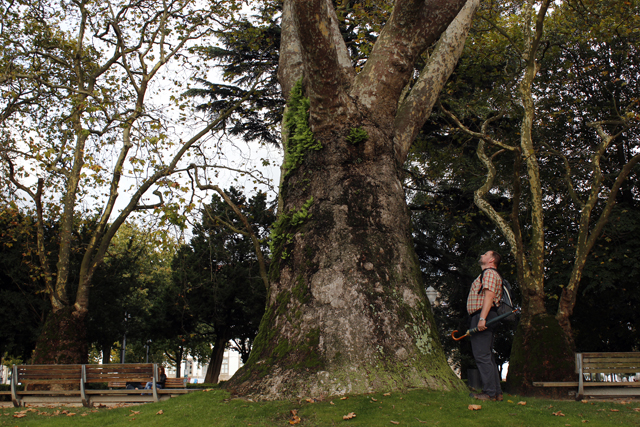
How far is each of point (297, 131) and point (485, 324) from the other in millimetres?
3447

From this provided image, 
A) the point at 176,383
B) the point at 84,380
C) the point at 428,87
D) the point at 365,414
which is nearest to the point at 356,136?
the point at 428,87

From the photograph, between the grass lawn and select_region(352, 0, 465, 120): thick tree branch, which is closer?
the grass lawn

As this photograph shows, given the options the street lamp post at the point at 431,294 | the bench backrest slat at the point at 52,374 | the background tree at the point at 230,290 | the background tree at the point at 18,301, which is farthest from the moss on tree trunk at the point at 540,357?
the background tree at the point at 18,301

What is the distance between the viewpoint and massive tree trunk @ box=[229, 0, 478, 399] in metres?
4.96

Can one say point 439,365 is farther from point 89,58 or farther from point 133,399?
point 89,58

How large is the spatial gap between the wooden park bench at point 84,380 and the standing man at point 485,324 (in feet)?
18.7

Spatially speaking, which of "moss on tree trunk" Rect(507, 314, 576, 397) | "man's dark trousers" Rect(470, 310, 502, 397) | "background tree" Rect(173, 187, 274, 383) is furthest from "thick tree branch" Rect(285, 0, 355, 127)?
"background tree" Rect(173, 187, 274, 383)

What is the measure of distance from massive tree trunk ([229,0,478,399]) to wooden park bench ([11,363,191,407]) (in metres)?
3.97

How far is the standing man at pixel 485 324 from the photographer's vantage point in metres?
5.11

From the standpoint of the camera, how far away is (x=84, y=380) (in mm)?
8625

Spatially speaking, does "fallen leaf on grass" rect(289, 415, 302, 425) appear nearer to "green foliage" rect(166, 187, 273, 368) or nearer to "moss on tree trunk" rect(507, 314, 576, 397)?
"moss on tree trunk" rect(507, 314, 576, 397)

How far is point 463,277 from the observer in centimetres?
2047

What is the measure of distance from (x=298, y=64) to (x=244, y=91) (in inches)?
336

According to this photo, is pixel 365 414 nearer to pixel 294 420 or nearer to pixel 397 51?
pixel 294 420
